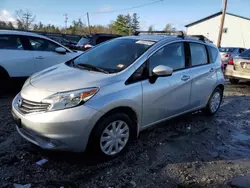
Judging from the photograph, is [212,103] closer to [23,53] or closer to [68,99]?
[68,99]

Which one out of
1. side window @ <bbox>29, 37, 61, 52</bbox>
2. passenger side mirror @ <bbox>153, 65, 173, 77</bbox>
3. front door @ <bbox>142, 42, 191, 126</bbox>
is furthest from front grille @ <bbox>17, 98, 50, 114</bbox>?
side window @ <bbox>29, 37, 61, 52</bbox>

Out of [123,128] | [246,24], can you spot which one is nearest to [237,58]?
[123,128]

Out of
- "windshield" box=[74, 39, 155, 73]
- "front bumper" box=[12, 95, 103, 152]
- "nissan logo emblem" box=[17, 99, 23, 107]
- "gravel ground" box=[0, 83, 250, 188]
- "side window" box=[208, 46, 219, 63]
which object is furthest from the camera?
"side window" box=[208, 46, 219, 63]

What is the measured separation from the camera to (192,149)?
405 cm

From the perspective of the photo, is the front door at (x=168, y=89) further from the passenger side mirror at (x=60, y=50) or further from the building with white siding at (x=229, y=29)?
the building with white siding at (x=229, y=29)

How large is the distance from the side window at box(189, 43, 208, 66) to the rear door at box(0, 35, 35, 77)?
3880 millimetres

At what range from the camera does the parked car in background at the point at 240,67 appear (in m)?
9.03

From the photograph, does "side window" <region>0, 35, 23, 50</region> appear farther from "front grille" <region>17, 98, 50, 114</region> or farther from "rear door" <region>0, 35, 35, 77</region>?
"front grille" <region>17, 98, 50, 114</region>

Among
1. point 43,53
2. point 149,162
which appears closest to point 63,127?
point 149,162

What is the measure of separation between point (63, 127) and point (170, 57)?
218 cm

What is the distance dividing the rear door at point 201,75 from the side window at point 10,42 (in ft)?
13.2

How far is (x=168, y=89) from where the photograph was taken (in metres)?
4.02

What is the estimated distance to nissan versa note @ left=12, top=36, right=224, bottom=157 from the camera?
3.02 metres

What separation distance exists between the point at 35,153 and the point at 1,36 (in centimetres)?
361
